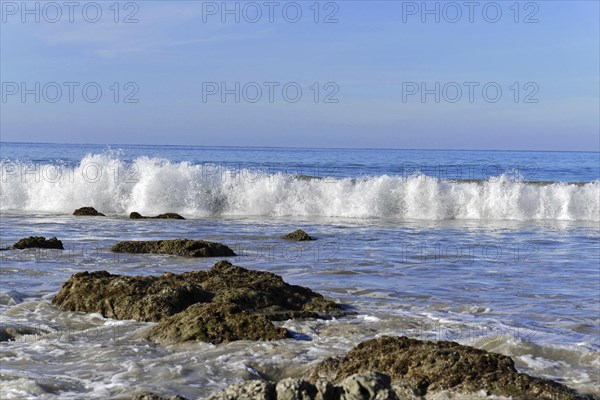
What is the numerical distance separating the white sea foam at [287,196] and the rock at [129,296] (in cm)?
1445

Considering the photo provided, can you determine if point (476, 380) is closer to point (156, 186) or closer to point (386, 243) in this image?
point (386, 243)

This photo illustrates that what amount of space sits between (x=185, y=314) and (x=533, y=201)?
719 inches

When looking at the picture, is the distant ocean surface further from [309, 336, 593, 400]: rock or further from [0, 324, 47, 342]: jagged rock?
[309, 336, 593, 400]: rock

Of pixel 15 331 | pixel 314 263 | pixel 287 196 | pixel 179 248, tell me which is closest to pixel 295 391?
pixel 15 331

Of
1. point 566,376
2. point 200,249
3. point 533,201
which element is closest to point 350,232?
point 200,249

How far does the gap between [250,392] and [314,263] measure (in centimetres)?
761

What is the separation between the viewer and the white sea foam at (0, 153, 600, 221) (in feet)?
75.1

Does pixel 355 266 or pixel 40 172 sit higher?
pixel 40 172

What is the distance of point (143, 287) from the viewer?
7715 millimetres

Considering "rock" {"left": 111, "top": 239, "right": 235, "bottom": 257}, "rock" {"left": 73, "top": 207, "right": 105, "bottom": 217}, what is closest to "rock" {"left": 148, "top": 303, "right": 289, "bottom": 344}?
"rock" {"left": 111, "top": 239, "right": 235, "bottom": 257}

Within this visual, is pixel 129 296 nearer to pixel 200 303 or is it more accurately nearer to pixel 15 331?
pixel 200 303

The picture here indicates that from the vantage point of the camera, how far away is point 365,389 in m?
3.73

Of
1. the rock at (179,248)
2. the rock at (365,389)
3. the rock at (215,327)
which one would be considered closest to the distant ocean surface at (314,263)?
the rock at (215,327)

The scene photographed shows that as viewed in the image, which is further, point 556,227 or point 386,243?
point 556,227
